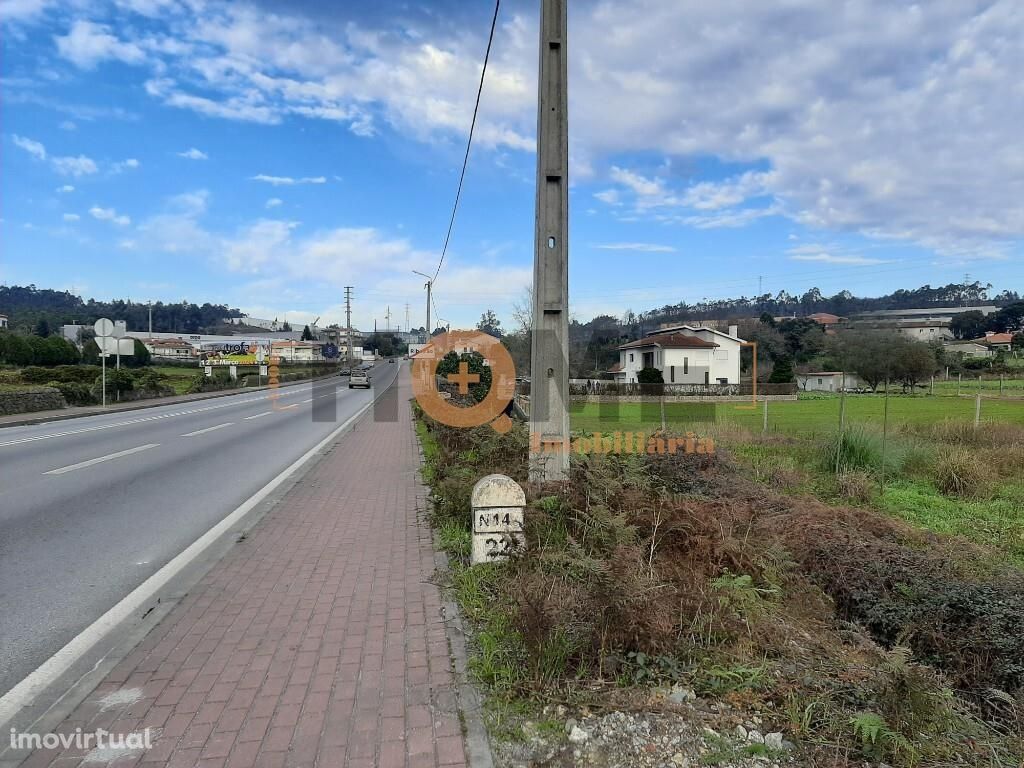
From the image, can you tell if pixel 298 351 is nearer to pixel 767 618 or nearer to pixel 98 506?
pixel 98 506

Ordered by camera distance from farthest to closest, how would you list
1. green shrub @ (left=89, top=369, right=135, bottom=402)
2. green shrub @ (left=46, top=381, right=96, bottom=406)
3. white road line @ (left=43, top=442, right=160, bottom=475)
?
green shrub @ (left=89, top=369, right=135, bottom=402), green shrub @ (left=46, top=381, right=96, bottom=406), white road line @ (left=43, top=442, right=160, bottom=475)

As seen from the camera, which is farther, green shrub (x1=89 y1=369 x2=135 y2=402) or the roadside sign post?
green shrub (x1=89 y1=369 x2=135 y2=402)

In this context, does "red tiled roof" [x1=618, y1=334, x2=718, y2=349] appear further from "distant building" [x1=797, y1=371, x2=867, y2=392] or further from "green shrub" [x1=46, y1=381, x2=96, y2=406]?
"green shrub" [x1=46, y1=381, x2=96, y2=406]

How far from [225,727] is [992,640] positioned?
4.37 m

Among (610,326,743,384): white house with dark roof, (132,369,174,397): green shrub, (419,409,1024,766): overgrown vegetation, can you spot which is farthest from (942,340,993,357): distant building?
(419,409,1024,766): overgrown vegetation

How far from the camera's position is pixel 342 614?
4.42 meters

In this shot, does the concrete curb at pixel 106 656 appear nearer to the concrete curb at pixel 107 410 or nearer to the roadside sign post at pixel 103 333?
the concrete curb at pixel 107 410

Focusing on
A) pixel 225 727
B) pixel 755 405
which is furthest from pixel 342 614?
pixel 755 405

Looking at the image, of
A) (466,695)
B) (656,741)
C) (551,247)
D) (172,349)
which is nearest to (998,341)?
(551,247)

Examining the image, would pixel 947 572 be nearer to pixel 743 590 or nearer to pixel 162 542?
pixel 743 590

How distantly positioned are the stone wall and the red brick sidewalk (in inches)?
856

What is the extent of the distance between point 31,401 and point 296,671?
84.9 feet

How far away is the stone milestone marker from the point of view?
515 centimetres

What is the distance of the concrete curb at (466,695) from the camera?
109 inches
